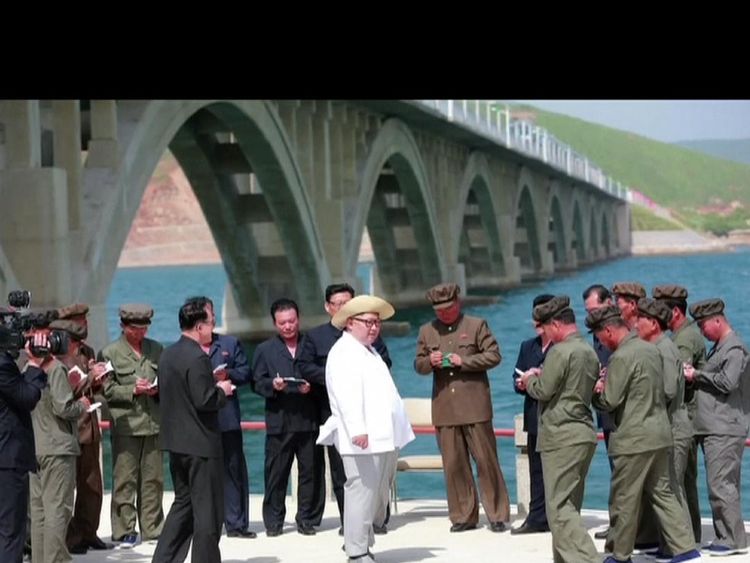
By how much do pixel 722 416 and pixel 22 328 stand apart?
415 centimetres

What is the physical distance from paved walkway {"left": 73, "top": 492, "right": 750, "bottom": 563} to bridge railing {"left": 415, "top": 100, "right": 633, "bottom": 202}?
3424 cm

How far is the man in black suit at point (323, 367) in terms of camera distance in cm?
1030

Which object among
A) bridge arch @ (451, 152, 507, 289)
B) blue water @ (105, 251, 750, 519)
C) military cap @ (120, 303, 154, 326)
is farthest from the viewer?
bridge arch @ (451, 152, 507, 289)

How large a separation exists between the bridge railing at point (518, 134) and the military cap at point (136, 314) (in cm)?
3483

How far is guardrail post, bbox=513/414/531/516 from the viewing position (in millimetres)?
10898

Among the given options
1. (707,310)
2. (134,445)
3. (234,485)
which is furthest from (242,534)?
(707,310)

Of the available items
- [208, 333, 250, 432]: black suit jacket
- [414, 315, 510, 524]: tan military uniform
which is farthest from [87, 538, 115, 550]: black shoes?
[414, 315, 510, 524]: tan military uniform

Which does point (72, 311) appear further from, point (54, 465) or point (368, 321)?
point (368, 321)

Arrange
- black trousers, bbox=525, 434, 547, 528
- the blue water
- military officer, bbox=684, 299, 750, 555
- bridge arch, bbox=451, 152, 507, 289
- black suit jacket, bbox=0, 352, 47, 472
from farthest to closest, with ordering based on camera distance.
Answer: bridge arch, bbox=451, 152, 507, 289 → the blue water → black trousers, bbox=525, 434, 547, 528 → military officer, bbox=684, 299, 750, 555 → black suit jacket, bbox=0, 352, 47, 472

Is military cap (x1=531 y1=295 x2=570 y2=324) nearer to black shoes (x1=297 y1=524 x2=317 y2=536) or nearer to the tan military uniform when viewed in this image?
the tan military uniform

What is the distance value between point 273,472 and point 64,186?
1233 cm
